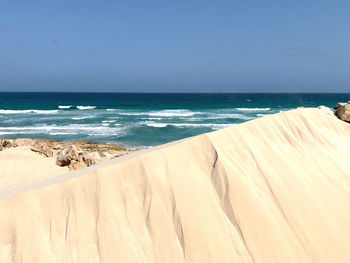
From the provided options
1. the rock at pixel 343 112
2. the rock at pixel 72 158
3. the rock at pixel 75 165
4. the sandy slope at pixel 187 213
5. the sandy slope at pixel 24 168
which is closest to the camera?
the sandy slope at pixel 187 213

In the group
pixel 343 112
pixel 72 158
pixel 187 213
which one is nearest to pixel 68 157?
pixel 72 158

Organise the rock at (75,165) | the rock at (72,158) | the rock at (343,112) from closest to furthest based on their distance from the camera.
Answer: the rock at (343,112) < the rock at (75,165) < the rock at (72,158)

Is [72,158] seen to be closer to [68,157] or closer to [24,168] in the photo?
[68,157]

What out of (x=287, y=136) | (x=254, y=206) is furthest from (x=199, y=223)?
(x=287, y=136)

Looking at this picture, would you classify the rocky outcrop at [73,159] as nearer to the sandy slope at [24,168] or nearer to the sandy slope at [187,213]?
the sandy slope at [24,168]

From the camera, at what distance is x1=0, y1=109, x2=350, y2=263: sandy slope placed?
2.86 m

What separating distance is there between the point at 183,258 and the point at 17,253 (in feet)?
5.95

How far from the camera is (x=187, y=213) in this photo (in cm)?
313

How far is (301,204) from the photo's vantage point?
346cm

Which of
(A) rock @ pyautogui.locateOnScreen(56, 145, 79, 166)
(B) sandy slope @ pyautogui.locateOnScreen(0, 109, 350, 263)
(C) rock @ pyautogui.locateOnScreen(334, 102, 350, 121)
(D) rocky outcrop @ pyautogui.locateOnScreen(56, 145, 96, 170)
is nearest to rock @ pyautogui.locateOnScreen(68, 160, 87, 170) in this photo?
(D) rocky outcrop @ pyautogui.locateOnScreen(56, 145, 96, 170)

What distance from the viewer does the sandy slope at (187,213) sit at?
2.86 m

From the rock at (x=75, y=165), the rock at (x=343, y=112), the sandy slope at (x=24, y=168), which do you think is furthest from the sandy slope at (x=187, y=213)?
the rock at (x=75, y=165)

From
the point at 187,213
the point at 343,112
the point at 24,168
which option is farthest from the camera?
the point at 343,112

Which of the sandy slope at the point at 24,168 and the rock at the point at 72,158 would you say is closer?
the sandy slope at the point at 24,168
